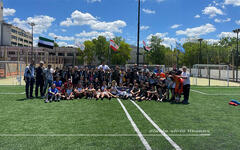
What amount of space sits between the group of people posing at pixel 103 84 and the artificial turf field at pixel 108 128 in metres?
2.11

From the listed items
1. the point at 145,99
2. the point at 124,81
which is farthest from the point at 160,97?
the point at 124,81

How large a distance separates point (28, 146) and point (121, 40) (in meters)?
74.8

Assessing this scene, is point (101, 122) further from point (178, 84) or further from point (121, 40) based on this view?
point (121, 40)

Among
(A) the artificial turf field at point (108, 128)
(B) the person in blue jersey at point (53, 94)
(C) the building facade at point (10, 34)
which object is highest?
(C) the building facade at point (10, 34)

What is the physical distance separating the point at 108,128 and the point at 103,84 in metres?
5.38

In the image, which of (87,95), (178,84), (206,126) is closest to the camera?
(206,126)

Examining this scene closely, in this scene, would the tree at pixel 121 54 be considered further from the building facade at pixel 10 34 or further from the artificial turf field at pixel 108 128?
the artificial turf field at pixel 108 128

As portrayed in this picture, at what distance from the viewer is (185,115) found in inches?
277

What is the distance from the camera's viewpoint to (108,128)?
5.36 metres

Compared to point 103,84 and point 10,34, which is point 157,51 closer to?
point 103,84

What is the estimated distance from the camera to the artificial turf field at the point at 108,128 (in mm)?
4234

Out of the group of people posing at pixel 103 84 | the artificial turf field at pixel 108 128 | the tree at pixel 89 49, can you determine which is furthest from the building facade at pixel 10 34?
the artificial turf field at pixel 108 128

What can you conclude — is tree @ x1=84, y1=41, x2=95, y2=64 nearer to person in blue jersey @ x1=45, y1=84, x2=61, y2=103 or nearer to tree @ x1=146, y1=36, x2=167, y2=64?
tree @ x1=146, y1=36, x2=167, y2=64

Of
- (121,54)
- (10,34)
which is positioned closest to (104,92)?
(121,54)
